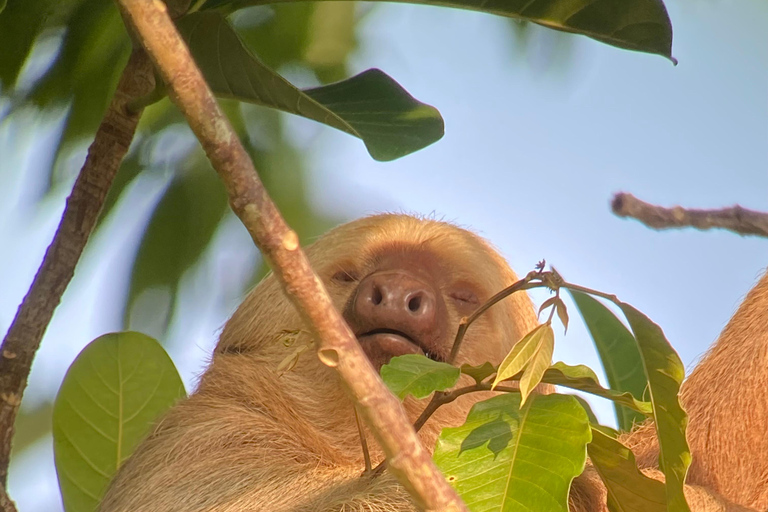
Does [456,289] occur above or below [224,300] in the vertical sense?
below

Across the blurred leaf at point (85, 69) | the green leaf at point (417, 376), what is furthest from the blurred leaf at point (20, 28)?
the green leaf at point (417, 376)

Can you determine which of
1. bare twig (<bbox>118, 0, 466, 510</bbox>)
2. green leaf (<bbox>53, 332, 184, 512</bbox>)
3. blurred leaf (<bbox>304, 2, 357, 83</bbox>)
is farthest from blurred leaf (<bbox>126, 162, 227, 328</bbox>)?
bare twig (<bbox>118, 0, 466, 510</bbox>)

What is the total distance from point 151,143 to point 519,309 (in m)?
2.13

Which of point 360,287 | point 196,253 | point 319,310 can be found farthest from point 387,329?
point 196,253

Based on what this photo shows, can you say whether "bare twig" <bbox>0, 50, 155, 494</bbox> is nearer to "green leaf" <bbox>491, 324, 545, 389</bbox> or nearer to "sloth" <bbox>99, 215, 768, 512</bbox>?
"sloth" <bbox>99, 215, 768, 512</bbox>

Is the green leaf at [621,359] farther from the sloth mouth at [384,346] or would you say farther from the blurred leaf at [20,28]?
the blurred leaf at [20,28]

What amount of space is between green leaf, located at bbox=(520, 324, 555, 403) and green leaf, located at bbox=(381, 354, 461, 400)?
19 cm

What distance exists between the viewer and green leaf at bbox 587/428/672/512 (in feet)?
6.71

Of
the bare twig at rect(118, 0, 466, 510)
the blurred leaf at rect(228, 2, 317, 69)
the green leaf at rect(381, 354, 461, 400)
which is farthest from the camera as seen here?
the blurred leaf at rect(228, 2, 317, 69)

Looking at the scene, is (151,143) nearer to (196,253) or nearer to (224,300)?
(196,253)

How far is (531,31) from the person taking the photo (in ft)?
18.1

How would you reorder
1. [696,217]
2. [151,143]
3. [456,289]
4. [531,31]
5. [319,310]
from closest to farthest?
[319,310]
[696,217]
[456,289]
[151,143]
[531,31]

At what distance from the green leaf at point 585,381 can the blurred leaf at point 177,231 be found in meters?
3.07

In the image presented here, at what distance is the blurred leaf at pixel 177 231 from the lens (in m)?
4.68
